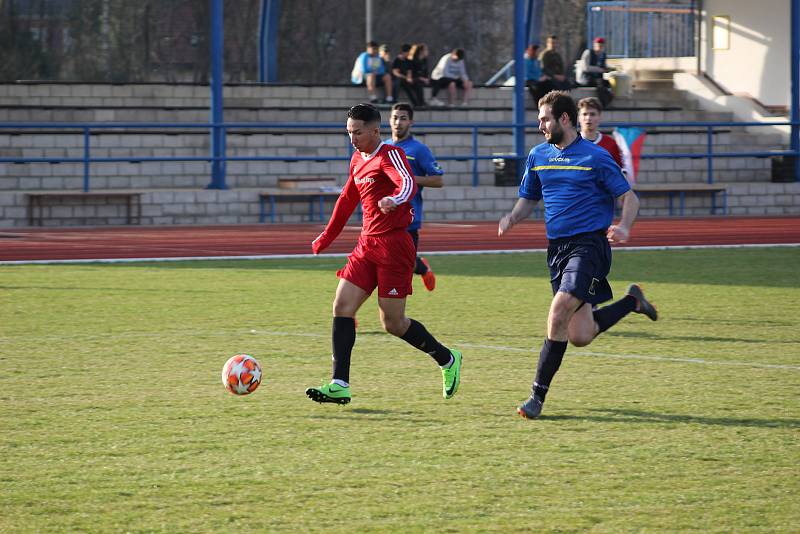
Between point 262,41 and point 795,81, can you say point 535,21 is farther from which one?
point 795,81

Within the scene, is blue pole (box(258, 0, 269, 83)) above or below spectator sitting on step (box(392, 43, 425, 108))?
above

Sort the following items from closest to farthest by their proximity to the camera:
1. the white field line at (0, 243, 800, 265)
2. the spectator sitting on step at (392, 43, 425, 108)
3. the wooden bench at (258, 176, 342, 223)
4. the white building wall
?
the white field line at (0, 243, 800, 265), the wooden bench at (258, 176, 342, 223), the spectator sitting on step at (392, 43, 425, 108), the white building wall

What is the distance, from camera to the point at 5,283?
14.7 m

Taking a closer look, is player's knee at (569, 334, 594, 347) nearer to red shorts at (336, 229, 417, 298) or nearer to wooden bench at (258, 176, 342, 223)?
red shorts at (336, 229, 417, 298)

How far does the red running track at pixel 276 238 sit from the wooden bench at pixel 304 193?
2.56 ft

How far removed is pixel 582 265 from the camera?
7.59 meters

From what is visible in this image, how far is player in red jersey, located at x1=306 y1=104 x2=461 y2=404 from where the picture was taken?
→ 25.3ft

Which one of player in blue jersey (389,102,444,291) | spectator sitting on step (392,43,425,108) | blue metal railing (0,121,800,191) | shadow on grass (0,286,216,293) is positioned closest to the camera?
player in blue jersey (389,102,444,291)

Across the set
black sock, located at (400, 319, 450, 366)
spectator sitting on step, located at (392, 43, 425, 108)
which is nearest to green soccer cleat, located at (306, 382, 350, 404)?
black sock, located at (400, 319, 450, 366)

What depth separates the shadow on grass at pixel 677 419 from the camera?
7.13m

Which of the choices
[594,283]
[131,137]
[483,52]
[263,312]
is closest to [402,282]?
[594,283]

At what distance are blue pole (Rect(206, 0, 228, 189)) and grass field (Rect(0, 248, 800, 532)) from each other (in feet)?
38.9

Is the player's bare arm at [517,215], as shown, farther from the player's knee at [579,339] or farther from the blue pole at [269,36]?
the blue pole at [269,36]

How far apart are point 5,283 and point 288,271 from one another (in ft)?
10.7
